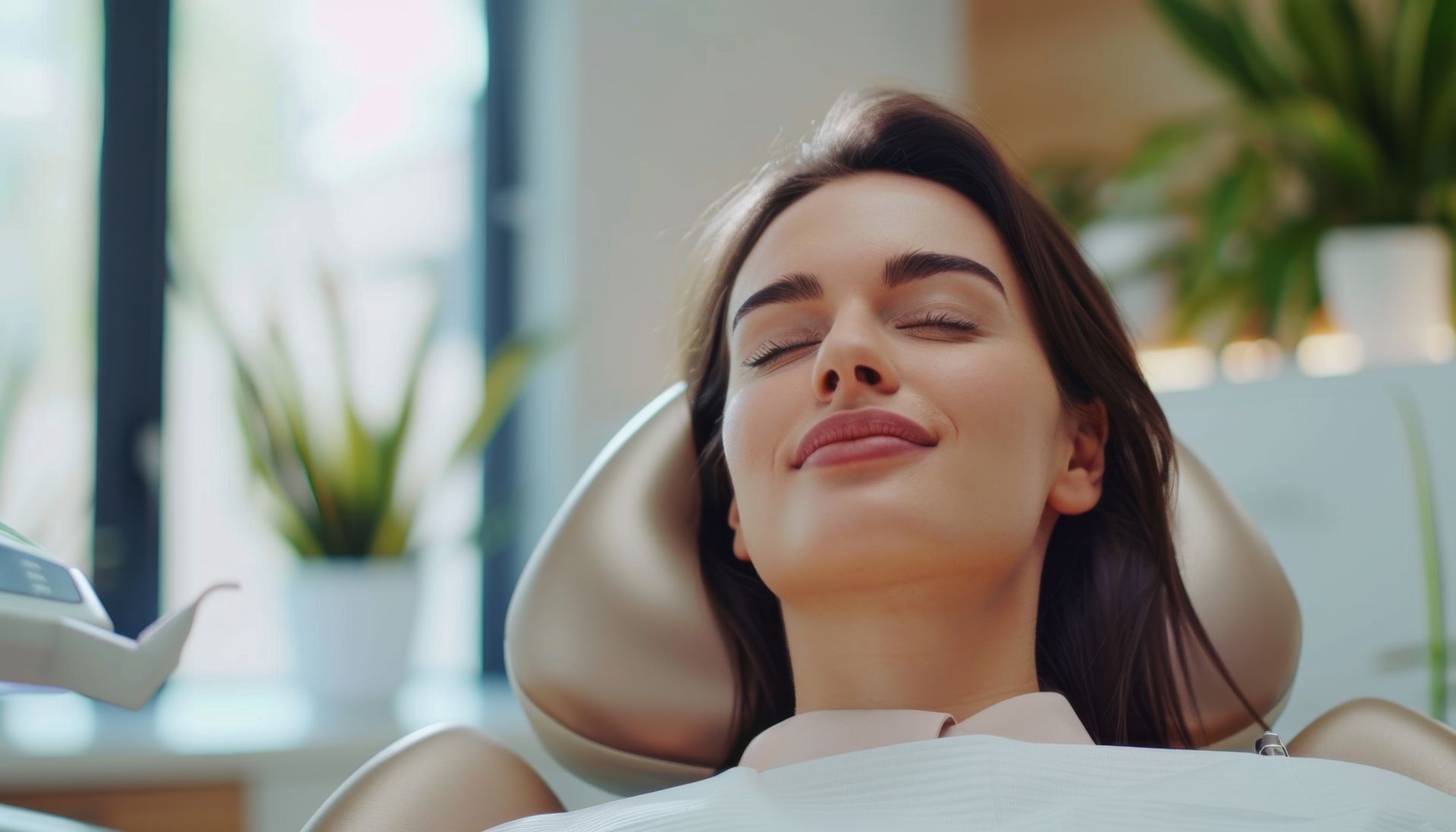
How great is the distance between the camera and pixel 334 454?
2008 mm

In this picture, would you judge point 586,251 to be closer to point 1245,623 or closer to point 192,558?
point 192,558

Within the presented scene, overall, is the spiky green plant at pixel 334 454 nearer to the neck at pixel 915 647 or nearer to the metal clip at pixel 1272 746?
the neck at pixel 915 647

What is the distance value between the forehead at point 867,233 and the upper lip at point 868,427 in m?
0.13

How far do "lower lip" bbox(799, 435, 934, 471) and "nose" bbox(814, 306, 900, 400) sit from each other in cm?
4

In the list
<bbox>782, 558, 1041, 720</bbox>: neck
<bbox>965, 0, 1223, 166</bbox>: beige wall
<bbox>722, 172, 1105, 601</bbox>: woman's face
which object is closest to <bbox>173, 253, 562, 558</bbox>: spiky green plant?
<bbox>722, 172, 1105, 601</bbox>: woman's face

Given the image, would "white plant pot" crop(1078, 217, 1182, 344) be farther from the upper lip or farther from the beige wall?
the upper lip

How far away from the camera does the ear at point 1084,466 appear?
96 cm

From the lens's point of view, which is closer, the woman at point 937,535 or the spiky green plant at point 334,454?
the woman at point 937,535

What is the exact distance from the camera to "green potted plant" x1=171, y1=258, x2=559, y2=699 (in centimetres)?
198

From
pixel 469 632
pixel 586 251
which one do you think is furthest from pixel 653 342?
pixel 469 632

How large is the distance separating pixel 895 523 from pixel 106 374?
196cm

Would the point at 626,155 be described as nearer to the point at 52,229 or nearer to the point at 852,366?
the point at 52,229

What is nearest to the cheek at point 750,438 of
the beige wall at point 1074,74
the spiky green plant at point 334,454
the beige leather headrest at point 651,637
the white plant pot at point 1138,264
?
the beige leather headrest at point 651,637

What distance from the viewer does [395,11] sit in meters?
2.59
